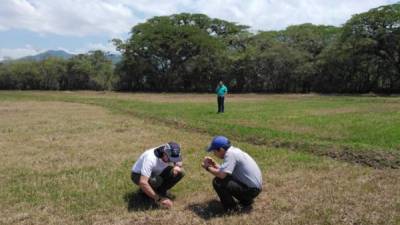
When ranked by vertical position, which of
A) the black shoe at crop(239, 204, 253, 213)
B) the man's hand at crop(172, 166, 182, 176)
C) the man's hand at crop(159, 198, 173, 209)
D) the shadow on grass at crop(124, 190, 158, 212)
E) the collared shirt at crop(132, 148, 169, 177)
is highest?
the collared shirt at crop(132, 148, 169, 177)

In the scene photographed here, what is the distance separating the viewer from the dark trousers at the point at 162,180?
7.76m

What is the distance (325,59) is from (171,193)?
54.3 m

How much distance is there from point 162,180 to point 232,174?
1.43 meters

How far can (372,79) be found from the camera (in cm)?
5866

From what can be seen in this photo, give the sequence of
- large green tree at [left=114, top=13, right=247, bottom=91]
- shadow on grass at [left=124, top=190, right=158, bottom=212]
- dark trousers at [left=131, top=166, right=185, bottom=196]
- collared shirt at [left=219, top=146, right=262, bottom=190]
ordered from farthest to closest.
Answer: large green tree at [left=114, top=13, right=247, bottom=91] → dark trousers at [left=131, top=166, right=185, bottom=196] → shadow on grass at [left=124, top=190, right=158, bottom=212] → collared shirt at [left=219, top=146, right=262, bottom=190]

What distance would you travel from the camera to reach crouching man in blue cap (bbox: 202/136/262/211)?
7.02 m

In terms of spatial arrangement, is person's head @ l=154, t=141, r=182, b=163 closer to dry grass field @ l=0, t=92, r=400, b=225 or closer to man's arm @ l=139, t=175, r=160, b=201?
man's arm @ l=139, t=175, r=160, b=201

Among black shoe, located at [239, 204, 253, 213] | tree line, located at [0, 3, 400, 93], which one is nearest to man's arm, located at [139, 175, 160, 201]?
black shoe, located at [239, 204, 253, 213]

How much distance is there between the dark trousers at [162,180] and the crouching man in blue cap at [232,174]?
89cm

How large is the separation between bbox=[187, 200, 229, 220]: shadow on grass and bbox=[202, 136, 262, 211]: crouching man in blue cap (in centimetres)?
21

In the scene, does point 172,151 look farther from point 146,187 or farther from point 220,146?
point 220,146

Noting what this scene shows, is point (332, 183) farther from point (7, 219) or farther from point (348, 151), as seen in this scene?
point (7, 219)

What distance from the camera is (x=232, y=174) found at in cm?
716

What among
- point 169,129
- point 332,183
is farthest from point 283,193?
point 169,129
